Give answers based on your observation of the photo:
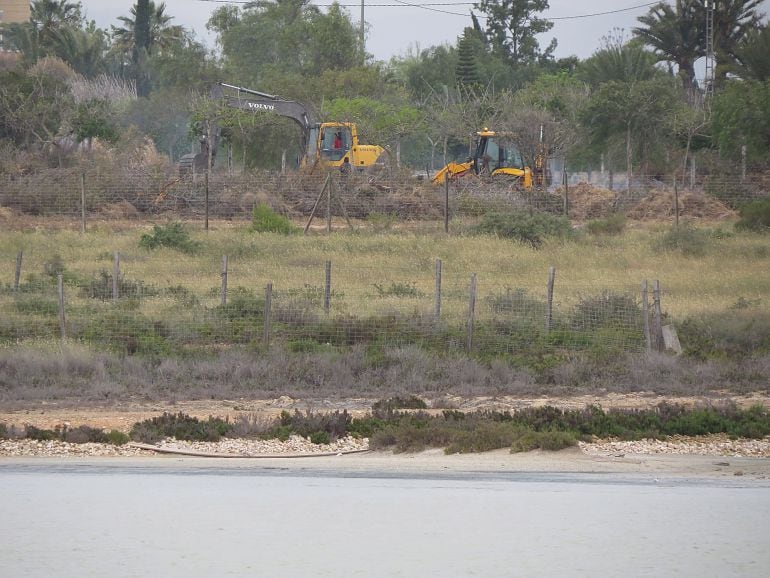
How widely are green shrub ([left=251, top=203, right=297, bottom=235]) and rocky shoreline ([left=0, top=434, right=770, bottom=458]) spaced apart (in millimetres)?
18026

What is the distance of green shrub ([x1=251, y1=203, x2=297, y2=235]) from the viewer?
31562 millimetres

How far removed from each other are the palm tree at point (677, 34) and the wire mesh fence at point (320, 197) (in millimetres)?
27596

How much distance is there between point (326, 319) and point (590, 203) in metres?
19.6

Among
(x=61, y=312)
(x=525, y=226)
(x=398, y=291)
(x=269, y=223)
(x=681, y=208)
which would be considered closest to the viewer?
(x=61, y=312)

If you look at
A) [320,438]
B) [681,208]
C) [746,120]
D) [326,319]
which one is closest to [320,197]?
[681,208]

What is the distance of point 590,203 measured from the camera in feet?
122

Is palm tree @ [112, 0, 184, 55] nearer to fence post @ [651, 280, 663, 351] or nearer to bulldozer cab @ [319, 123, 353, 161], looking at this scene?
bulldozer cab @ [319, 123, 353, 161]

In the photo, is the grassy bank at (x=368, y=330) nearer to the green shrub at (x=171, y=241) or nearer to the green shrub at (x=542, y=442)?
the green shrub at (x=171, y=241)

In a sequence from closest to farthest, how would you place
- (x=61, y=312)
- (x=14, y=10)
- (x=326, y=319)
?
(x=61, y=312)
(x=326, y=319)
(x=14, y=10)

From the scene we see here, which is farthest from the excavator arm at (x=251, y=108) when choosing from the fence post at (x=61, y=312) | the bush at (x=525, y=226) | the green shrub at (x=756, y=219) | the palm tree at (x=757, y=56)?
the fence post at (x=61, y=312)

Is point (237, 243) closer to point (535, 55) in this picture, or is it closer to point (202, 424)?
point (202, 424)

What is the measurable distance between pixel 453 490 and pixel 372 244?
58.2 ft

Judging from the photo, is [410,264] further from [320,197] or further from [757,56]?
[757,56]

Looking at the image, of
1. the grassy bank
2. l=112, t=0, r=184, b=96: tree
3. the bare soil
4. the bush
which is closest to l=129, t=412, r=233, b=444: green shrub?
the bare soil
